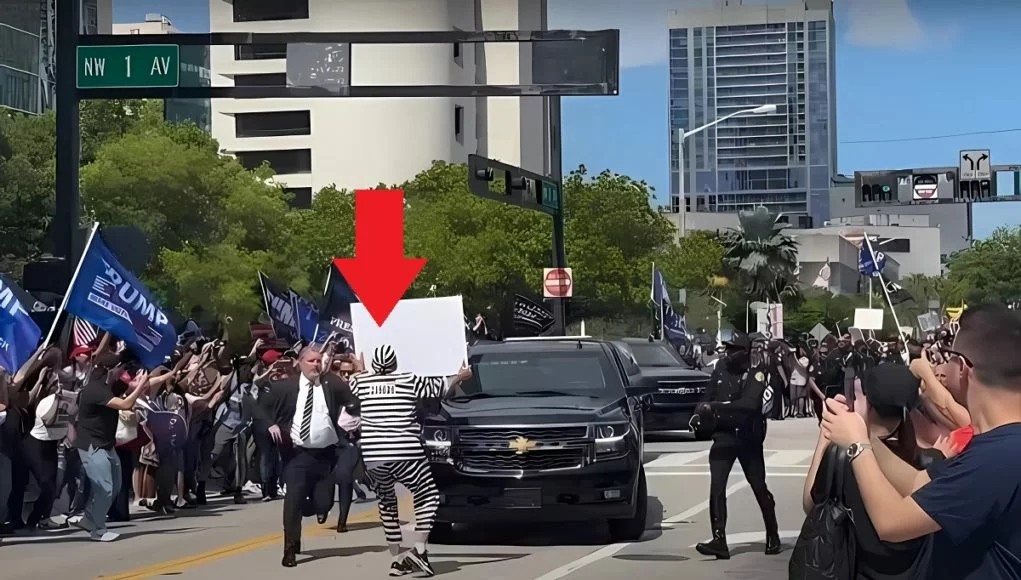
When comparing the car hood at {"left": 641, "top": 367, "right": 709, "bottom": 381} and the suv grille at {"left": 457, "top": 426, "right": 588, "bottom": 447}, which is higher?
the suv grille at {"left": 457, "top": 426, "right": 588, "bottom": 447}

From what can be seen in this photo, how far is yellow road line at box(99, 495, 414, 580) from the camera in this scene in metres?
12.2

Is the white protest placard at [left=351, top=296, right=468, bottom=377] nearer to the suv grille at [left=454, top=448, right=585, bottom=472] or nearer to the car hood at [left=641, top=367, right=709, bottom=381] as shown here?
the suv grille at [left=454, top=448, right=585, bottom=472]

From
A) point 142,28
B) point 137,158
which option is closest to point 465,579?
point 137,158

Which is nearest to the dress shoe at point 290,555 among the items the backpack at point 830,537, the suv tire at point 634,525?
the suv tire at point 634,525

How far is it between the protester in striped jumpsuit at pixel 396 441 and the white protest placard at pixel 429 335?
3.16m

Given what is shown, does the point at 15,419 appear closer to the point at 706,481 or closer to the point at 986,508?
the point at 706,481

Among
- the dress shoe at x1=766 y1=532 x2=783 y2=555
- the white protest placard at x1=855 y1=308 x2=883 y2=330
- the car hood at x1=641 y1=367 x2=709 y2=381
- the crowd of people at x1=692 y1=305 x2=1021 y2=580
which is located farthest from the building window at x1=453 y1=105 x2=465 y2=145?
the crowd of people at x1=692 y1=305 x2=1021 y2=580

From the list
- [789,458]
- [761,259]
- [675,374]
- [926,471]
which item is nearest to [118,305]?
[789,458]

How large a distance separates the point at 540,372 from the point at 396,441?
3.49 meters

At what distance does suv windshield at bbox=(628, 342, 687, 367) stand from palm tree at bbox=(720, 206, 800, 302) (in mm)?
56050

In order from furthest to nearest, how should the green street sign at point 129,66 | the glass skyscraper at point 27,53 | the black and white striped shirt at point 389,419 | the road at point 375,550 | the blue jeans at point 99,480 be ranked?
the glass skyscraper at point 27,53 < the green street sign at point 129,66 < the blue jeans at point 99,480 < the road at point 375,550 < the black and white striped shirt at point 389,419

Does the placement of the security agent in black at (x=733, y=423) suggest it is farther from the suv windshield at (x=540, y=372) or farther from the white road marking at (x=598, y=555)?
the suv windshield at (x=540, y=372)

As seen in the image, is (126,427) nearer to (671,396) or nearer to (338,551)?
(338,551)

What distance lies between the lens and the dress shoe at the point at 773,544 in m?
12.7
